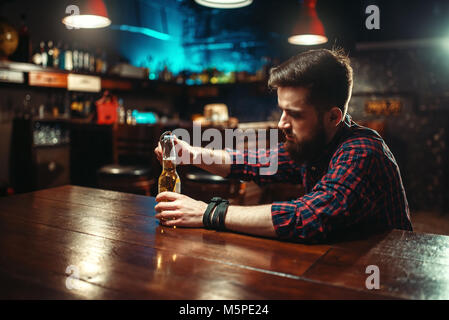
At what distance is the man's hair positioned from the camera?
1.29 meters

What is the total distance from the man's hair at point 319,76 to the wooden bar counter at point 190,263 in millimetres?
A: 482

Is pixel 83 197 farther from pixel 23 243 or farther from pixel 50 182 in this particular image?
pixel 50 182

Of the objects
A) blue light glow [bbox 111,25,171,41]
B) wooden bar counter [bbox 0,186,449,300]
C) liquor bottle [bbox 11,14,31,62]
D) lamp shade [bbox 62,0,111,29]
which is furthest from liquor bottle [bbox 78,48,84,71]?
wooden bar counter [bbox 0,186,449,300]

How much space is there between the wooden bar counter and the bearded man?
49 mm

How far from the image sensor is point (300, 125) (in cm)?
135

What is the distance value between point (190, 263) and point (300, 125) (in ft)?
2.10

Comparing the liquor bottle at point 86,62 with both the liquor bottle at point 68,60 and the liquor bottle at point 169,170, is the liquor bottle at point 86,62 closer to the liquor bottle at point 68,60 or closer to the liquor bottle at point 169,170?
the liquor bottle at point 68,60

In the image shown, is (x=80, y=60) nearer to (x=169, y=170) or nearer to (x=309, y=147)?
(x=169, y=170)

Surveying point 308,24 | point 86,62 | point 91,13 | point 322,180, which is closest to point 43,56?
point 86,62

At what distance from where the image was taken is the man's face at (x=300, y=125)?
4.30 feet

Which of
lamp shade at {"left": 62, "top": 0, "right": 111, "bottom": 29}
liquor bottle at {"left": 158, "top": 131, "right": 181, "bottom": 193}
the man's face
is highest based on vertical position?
lamp shade at {"left": 62, "top": 0, "right": 111, "bottom": 29}

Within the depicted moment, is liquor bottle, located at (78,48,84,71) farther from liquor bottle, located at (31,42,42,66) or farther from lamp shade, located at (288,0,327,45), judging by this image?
lamp shade, located at (288,0,327,45)

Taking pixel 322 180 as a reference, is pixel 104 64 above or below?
above

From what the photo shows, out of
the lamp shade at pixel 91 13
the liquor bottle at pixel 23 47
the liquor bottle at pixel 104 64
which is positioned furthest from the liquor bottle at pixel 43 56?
the lamp shade at pixel 91 13
